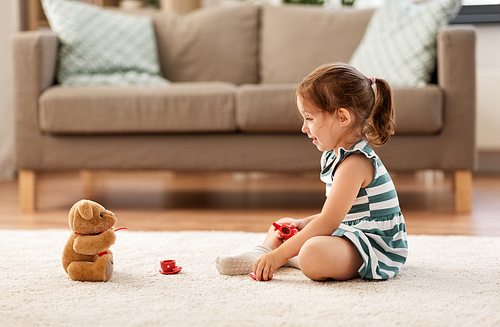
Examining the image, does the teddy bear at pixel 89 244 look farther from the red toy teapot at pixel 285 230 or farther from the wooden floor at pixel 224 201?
the wooden floor at pixel 224 201

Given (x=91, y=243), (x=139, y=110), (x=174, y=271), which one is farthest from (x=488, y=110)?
(x=91, y=243)

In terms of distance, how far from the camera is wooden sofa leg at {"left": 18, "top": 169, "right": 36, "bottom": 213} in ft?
6.61

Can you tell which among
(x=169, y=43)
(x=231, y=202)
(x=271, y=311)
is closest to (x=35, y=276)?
(x=271, y=311)

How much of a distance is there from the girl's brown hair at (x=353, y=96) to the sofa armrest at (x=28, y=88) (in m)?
1.28

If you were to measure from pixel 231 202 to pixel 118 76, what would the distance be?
75 cm

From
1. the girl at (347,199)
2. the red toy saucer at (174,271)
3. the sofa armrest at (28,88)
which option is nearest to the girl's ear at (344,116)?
the girl at (347,199)

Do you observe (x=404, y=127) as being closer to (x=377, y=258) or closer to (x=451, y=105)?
(x=451, y=105)

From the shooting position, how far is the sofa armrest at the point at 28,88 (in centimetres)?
196

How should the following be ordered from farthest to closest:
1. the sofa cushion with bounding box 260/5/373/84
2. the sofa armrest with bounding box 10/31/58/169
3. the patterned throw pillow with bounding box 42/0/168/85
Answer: the sofa cushion with bounding box 260/5/373/84 < the patterned throw pillow with bounding box 42/0/168/85 < the sofa armrest with bounding box 10/31/58/169

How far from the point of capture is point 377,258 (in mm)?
1052

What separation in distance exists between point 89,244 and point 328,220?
48 centimetres

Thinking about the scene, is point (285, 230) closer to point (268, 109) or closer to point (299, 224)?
point (299, 224)

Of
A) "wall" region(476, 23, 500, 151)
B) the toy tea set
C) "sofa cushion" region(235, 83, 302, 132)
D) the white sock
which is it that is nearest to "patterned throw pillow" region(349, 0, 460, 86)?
"sofa cushion" region(235, 83, 302, 132)

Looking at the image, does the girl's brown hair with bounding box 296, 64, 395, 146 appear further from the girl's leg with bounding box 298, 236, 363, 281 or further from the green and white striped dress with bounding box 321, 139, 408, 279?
the girl's leg with bounding box 298, 236, 363, 281
